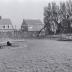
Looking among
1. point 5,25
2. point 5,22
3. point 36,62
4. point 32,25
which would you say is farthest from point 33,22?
point 36,62

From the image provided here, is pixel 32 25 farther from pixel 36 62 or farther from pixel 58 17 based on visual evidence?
pixel 36 62

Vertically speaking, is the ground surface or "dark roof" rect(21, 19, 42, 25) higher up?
"dark roof" rect(21, 19, 42, 25)

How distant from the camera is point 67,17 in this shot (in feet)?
232

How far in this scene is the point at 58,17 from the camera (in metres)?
73.1

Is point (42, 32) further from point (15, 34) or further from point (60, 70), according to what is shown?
point (60, 70)

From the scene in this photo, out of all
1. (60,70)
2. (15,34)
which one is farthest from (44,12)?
(60,70)

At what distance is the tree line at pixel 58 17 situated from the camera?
68375 mm

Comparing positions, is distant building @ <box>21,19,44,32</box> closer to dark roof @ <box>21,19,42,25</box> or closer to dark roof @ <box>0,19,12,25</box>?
dark roof @ <box>21,19,42,25</box>

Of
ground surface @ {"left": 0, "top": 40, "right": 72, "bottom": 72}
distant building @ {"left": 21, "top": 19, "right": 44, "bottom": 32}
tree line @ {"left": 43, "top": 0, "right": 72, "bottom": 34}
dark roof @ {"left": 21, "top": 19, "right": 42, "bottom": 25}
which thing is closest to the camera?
ground surface @ {"left": 0, "top": 40, "right": 72, "bottom": 72}

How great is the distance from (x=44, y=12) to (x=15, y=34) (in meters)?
13.0

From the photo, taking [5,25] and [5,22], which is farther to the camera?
[5,22]

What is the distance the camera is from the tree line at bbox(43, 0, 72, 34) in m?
68.4

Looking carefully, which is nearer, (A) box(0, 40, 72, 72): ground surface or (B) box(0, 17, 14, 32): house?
(A) box(0, 40, 72, 72): ground surface

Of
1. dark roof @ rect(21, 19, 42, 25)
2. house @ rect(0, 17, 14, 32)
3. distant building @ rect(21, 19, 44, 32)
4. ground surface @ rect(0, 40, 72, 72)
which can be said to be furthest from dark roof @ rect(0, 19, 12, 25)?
ground surface @ rect(0, 40, 72, 72)
